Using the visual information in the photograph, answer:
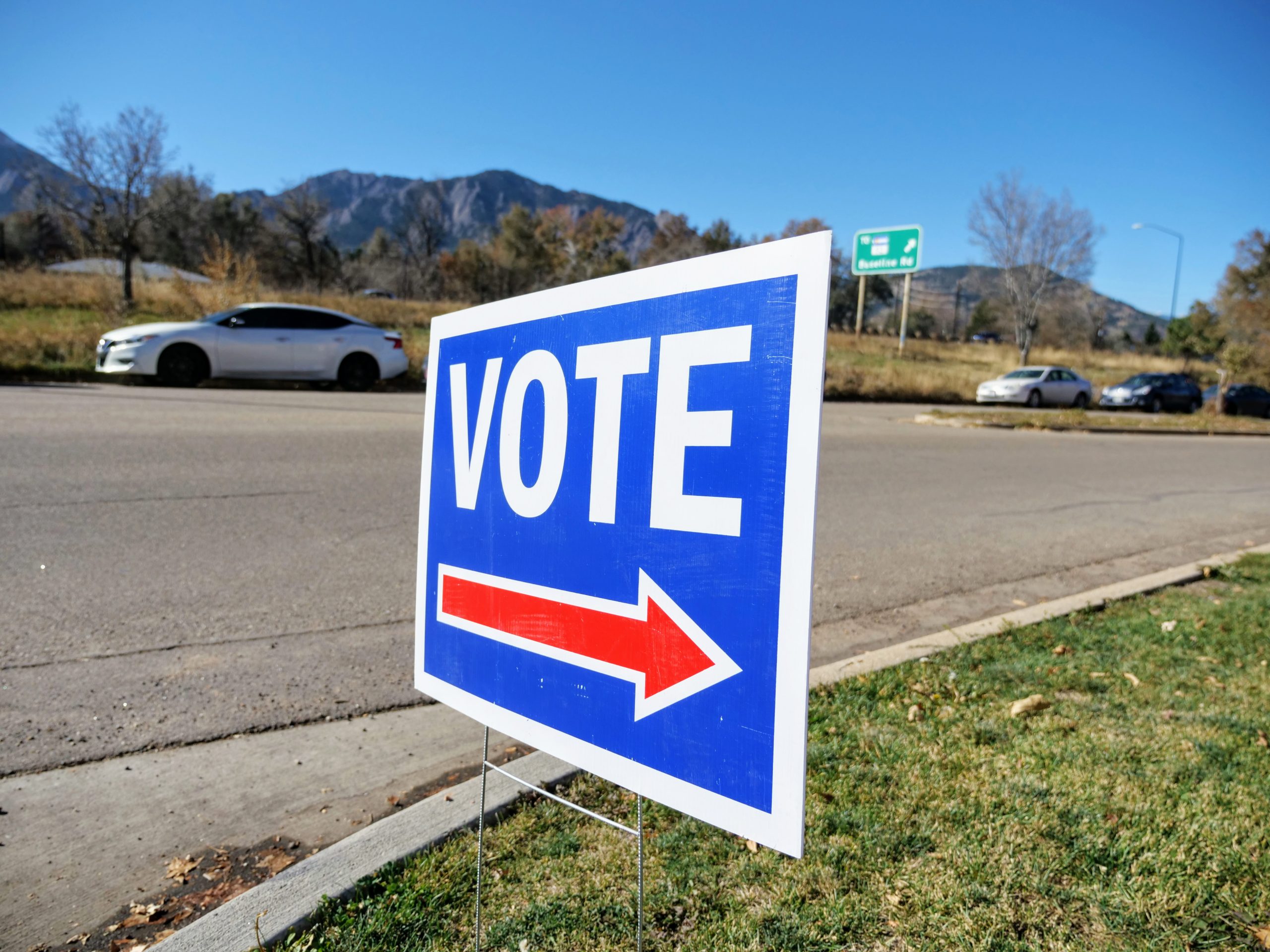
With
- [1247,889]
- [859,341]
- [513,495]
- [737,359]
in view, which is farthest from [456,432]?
[859,341]

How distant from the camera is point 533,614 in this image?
6.00 feet

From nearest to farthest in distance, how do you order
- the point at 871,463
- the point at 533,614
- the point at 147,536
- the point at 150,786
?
the point at 533,614 → the point at 150,786 → the point at 147,536 → the point at 871,463

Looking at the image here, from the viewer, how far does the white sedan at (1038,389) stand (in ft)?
87.5

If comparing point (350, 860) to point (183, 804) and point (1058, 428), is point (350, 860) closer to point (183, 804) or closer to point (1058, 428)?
point (183, 804)

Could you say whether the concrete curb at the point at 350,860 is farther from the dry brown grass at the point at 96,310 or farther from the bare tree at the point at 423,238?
the bare tree at the point at 423,238

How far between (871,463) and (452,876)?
9394mm

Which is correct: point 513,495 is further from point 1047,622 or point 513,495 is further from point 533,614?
point 1047,622

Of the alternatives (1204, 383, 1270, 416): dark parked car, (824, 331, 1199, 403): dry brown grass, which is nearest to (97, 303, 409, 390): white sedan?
(824, 331, 1199, 403): dry brown grass

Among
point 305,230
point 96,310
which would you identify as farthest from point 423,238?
point 96,310

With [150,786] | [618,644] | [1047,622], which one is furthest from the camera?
[1047,622]

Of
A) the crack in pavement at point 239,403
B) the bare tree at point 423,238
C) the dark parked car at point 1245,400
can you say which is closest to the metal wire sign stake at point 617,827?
the crack in pavement at point 239,403

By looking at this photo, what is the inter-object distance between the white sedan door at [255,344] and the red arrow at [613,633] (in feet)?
45.4

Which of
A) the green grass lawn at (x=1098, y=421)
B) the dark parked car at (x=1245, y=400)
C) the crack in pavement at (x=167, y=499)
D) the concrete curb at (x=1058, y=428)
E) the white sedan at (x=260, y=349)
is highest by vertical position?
the dark parked car at (x=1245, y=400)

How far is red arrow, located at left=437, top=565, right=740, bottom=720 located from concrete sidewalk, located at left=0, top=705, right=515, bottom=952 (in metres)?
1.20
